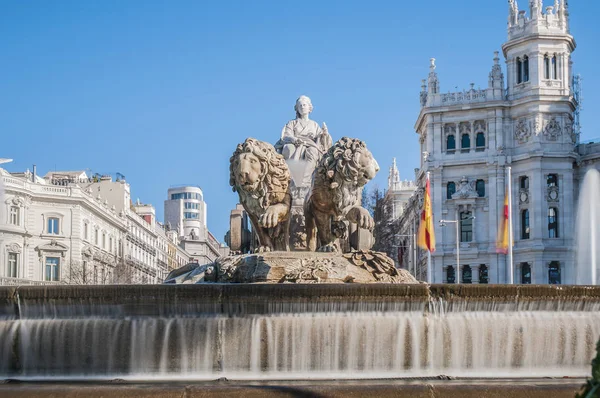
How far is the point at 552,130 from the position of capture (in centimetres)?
8919

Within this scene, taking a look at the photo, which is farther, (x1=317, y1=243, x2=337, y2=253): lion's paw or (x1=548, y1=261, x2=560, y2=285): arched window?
(x1=548, y1=261, x2=560, y2=285): arched window

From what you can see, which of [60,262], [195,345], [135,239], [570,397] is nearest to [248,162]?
[195,345]

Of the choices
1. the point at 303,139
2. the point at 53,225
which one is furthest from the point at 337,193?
the point at 53,225

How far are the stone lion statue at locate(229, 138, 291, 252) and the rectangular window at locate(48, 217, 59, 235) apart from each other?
239 feet

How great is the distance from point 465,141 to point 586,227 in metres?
16.7

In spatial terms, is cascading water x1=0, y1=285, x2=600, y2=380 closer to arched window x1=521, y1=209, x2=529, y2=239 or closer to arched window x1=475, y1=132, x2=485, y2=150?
arched window x1=521, y1=209, x2=529, y2=239

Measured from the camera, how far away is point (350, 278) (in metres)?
13.8

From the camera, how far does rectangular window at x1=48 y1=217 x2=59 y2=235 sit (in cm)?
8525

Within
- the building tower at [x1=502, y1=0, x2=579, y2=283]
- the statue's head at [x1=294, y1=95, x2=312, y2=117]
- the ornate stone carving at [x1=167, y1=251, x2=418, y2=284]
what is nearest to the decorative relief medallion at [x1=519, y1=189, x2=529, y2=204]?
the building tower at [x1=502, y1=0, x2=579, y2=283]

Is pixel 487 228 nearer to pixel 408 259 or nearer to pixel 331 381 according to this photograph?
pixel 408 259

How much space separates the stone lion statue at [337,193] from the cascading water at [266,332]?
2781 mm

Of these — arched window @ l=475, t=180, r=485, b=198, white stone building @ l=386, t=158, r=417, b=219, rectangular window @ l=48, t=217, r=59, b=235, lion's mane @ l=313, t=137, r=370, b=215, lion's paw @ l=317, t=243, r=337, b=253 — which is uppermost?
white stone building @ l=386, t=158, r=417, b=219

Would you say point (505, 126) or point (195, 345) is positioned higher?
point (505, 126)

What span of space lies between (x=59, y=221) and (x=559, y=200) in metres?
43.1
